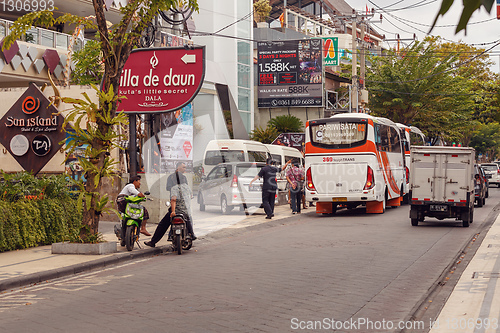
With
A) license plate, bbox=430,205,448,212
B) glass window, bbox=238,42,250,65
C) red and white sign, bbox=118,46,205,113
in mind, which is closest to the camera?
red and white sign, bbox=118,46,205,113

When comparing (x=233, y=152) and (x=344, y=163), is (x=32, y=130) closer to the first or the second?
(x=344, y=163)

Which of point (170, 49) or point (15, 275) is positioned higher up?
point (170, 49)

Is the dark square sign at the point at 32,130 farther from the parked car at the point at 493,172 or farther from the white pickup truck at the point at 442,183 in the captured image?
the parked car at the point at 493,172

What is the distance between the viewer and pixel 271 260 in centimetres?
1191

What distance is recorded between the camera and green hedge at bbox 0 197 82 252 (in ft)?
41.7

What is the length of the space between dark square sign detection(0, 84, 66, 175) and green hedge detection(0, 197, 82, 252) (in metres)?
4.58

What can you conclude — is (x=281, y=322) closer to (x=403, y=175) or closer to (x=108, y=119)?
(x=108, y=119)

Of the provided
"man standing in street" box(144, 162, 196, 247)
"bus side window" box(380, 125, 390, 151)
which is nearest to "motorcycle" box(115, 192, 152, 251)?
"man standing in street" box(144, 162, 196, 247)

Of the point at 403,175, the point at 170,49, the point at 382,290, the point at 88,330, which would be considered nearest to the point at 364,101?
the point at 403,175

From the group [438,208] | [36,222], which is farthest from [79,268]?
[438,208]

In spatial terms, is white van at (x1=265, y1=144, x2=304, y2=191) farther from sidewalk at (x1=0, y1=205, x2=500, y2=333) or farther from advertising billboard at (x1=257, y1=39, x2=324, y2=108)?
sidewalk at (x1=0, y1=205, x2=500, y2=333)

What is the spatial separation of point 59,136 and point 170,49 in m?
4.51

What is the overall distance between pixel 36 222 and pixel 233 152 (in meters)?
16.9

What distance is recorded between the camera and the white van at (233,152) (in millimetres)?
29500
